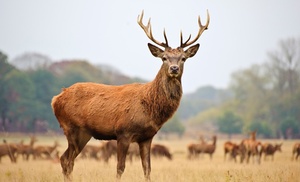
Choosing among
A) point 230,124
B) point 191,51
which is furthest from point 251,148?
point 230,124

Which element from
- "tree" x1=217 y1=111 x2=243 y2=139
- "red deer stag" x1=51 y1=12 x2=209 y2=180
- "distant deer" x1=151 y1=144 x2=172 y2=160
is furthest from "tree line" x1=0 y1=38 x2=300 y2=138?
"red deer stag" x1=51 y1=12 x2=209 y2=180

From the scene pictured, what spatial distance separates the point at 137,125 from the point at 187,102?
510 feet

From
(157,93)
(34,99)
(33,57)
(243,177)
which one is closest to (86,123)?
(157,93)

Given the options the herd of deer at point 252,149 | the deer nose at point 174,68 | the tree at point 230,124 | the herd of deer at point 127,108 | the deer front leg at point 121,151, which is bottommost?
the tree at point 230,124

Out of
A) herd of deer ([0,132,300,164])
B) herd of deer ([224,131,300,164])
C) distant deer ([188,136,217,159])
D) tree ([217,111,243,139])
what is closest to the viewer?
herd of deer ([0,132,300,164])

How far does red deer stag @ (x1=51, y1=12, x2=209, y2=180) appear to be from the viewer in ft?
32.9

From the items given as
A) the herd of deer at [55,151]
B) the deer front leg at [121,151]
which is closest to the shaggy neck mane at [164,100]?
the deer front leg at [121,151]

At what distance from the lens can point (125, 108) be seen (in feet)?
33.7

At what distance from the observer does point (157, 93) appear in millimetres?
10258

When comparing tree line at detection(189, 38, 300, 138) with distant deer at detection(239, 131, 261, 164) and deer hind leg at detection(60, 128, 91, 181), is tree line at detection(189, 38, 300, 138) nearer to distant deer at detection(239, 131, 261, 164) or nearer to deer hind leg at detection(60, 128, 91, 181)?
distant deer at detection(239, 131, 261, 164)

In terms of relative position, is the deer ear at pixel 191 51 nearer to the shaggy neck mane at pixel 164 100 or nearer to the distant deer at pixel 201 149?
the shaggy neck mane at pixel 164 100

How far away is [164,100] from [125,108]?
775 millimetres

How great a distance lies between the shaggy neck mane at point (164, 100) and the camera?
10.1 m

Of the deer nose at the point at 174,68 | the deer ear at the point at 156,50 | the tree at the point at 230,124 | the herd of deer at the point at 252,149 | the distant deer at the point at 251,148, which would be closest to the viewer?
the deer nose at the point at 174,68
